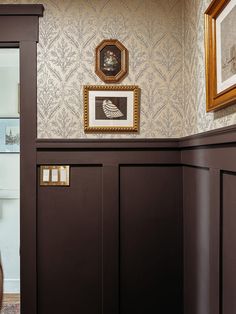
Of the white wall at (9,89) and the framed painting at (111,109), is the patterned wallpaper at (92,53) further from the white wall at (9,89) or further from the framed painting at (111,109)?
the white wall at (9,89)

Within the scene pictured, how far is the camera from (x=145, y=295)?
7.09 feet

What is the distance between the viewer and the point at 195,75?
188cm

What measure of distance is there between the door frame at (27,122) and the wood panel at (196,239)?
929 mm

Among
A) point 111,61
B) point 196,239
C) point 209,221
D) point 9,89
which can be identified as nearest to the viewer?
point 209,221

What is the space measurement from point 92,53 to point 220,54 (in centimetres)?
95

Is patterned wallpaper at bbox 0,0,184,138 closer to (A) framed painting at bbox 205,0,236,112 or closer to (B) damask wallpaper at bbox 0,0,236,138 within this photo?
(B) damask wallpaper at bbox 0,0,236,138

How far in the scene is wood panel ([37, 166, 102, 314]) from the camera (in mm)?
2158

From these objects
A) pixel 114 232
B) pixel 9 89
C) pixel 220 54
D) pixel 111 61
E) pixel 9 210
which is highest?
pixel 9 89

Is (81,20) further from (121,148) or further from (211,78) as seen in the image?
(211,78)

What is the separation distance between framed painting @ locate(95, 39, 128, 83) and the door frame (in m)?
0.40

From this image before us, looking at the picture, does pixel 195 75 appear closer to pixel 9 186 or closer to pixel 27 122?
pixel 27 122

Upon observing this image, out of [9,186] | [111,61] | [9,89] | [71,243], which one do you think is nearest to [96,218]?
[71,243]

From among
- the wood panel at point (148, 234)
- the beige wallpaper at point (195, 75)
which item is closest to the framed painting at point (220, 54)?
the beige wallpaper at point (195, 75)

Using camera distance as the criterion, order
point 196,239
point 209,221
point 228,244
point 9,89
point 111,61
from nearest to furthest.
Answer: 1. point 228,244
2. point 209,221
3. point 196,239
4. point 111,61
5. point 9,89
